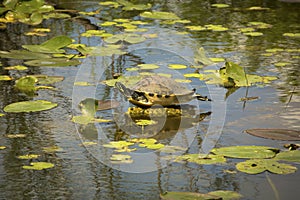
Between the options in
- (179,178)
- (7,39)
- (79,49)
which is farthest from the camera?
(7,39)

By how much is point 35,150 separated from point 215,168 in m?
0.90

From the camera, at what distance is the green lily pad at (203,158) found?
120 inches

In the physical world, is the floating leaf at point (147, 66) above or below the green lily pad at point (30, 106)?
above

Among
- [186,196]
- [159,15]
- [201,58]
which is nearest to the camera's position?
[186,196]

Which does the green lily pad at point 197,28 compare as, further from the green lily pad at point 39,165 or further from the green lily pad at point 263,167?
the green lily pad at point 39,165

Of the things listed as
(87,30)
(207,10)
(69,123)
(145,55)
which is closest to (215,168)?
(69,123)

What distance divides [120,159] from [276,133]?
89 cm

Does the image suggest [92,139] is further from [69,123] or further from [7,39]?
[7,39]

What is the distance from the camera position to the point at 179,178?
290 centimetres

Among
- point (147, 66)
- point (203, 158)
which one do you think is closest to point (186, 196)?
point (203, 158)

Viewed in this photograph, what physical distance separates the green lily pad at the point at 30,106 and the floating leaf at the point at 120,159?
2.69ft

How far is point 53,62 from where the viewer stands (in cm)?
472

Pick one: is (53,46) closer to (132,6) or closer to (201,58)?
(201,58)

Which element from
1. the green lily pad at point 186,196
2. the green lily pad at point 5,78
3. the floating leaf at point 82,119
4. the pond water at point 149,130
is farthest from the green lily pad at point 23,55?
the green lily pad at point 186,196
